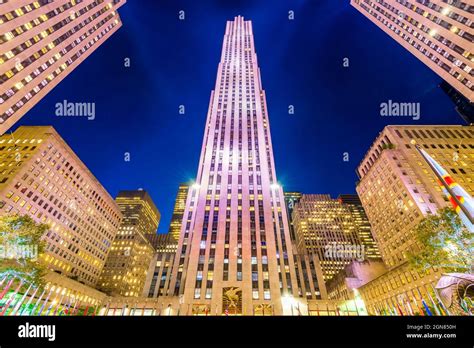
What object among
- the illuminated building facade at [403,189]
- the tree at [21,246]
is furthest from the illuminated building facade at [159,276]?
the illuminated building facade at [403,189]

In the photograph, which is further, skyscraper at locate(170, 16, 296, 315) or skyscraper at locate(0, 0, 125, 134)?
skyscraper at locate(0, 0, 125, 134)

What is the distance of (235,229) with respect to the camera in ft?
192

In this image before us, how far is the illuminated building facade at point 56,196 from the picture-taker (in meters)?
70.1

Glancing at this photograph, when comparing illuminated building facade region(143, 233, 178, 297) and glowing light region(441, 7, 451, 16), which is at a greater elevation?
glowing light region(441, 7, 451, 16)

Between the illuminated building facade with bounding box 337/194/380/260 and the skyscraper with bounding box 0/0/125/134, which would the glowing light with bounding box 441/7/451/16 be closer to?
the skyscraper with bounding box 0/0/125/134

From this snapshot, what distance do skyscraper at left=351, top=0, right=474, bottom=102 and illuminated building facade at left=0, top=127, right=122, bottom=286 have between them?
120 m

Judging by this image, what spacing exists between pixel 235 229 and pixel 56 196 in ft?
229

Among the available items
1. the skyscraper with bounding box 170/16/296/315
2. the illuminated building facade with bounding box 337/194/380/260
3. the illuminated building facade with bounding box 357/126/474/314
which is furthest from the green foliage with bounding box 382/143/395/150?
the illuminated building facade with bounding box 337/194/380/260

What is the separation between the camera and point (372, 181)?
288ft

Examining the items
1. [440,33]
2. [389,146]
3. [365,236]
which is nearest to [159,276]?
[389,146]

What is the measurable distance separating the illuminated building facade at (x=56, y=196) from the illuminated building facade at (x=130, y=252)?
2025cm

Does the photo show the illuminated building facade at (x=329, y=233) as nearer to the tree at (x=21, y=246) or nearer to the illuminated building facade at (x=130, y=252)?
the illuminated building facade at (x=130, y=252)

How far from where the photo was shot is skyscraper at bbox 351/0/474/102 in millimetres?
50094
